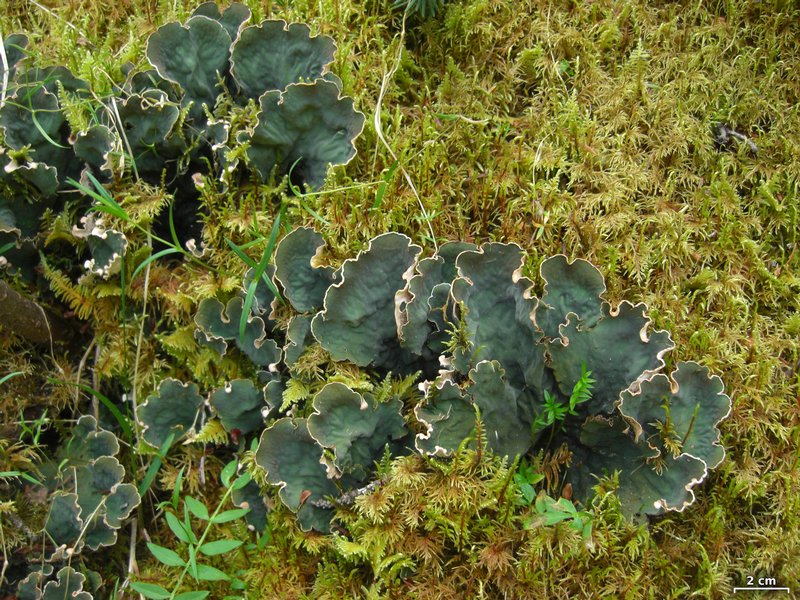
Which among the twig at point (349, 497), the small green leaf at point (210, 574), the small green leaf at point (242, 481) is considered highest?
the twig at point (349, 497)

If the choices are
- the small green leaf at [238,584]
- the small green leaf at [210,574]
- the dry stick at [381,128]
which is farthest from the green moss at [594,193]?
the small green leaf at [210,574]

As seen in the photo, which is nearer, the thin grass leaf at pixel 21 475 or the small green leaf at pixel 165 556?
the small green leaf at pixel 165 556

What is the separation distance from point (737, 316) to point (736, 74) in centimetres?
123

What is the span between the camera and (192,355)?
Answer: 126 inches

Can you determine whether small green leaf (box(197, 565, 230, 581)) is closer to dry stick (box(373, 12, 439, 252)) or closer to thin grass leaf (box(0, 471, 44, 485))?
thin grass leaf (box(0, 471, 44, 485))

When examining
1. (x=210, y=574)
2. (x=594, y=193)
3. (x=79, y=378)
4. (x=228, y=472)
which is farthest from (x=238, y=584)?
(x=594, y=193)

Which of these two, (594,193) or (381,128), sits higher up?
(381,128)

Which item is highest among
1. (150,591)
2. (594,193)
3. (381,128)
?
(381,128)

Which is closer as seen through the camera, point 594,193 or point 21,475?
point 21,475

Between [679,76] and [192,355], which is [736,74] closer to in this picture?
[679,76]

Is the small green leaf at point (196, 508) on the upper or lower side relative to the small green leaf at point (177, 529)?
upper

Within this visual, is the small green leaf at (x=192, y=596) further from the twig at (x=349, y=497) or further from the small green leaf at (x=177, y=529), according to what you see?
the twig at (x=349, y=497)

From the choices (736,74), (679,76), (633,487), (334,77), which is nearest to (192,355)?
(334,77)

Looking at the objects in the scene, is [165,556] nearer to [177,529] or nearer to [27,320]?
[177,529]
